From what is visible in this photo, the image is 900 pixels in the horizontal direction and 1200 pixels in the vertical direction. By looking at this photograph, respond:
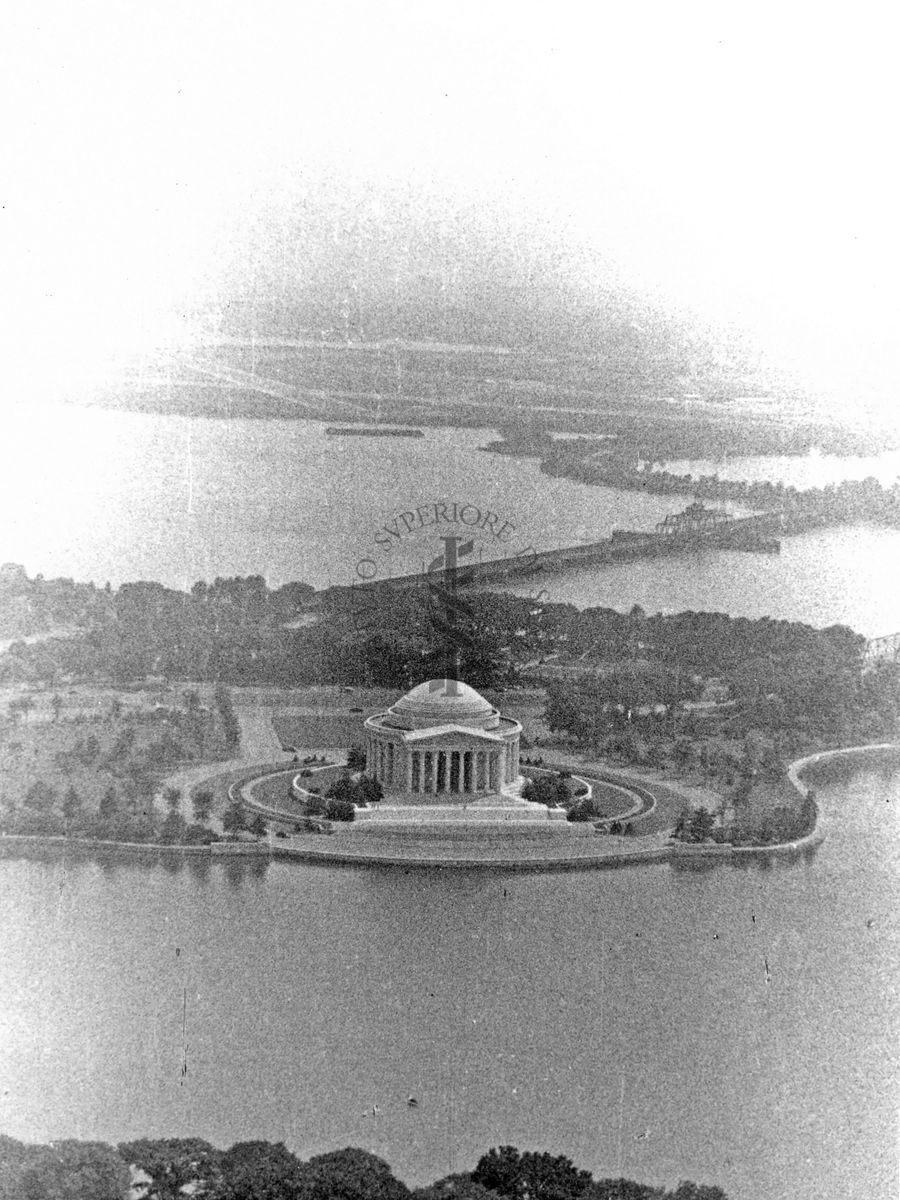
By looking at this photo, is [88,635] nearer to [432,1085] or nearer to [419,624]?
[419,624]

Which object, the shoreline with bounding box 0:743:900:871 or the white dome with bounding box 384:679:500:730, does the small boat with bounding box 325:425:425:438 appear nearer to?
the white dome with bounding box 384:679:500:730

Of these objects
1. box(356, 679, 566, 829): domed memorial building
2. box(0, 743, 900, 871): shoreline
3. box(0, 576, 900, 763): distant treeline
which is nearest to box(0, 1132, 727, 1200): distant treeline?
box(0, 743, 900, 871): shoreline

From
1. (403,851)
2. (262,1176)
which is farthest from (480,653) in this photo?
(262,1176)

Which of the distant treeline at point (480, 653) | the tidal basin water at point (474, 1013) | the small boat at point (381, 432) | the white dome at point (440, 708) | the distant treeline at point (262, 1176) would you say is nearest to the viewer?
the distant treeline at point (262, 1176)

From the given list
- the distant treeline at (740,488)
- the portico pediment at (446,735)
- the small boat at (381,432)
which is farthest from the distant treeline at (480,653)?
the small boat at (381,432)

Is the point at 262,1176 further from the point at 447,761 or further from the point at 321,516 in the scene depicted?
the point at 321,516

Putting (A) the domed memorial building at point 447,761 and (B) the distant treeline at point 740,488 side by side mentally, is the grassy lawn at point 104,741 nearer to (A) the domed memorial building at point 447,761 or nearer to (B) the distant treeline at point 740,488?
(A) the domed memorial building at point 447,761
